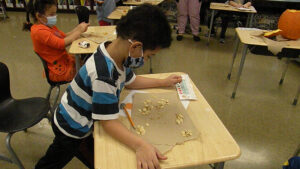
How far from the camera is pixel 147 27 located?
742 mm

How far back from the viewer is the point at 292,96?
96.1 inches

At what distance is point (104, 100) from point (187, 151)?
1.11 ft

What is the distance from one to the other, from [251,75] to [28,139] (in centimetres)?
258

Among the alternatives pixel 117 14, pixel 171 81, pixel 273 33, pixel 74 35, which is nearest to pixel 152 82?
pixel 171 81

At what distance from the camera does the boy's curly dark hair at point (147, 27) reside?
743 millimetres

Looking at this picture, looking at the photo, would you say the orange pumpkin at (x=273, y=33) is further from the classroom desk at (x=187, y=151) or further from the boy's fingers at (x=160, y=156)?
the boy's fingers at (x=160, y=156)

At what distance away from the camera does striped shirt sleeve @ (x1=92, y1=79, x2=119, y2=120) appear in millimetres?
760

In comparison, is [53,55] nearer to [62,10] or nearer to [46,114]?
[46,114]

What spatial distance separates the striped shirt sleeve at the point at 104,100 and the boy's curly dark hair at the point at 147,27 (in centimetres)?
18

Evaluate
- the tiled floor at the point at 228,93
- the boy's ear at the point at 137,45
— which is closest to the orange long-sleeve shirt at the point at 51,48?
the tiled floor at the point at 228,93

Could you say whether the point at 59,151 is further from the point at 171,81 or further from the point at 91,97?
the point at 171,81

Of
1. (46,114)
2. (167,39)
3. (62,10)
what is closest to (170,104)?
(167,39)

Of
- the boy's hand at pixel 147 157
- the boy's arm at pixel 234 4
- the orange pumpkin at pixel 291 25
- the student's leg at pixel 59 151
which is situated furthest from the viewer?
the boy's arm at pixel 234 4

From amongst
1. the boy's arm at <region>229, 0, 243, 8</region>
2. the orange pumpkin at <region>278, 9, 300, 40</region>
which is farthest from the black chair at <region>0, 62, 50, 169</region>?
the boy's arm at <region>229, 0, 243, 8</region>
